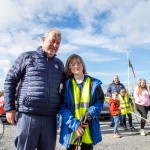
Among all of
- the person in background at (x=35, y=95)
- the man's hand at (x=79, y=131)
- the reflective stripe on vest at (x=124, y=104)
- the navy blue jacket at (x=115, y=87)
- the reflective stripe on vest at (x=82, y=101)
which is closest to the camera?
the person in background at (x=35, y=95)

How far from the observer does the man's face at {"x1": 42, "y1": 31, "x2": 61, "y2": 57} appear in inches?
150

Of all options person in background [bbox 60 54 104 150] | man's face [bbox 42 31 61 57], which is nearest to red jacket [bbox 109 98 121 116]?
person in background [bbox 60 54 104 150]

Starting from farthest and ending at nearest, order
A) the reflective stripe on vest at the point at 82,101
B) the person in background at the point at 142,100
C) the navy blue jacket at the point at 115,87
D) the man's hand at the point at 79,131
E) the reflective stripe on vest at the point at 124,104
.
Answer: the navy blue jacket at the point at 115,87, the reflective stripe on vest at the point at 124,104, the person in background at the point at 142,100, the reflective stripe on vest at the point at 82,101, the man's hand at the point at 79,131

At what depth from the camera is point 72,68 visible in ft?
13.1

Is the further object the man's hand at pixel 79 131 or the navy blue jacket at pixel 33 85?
the man's hand at pixel 79 131

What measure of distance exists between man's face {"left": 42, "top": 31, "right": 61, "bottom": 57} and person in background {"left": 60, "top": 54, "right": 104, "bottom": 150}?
34cm

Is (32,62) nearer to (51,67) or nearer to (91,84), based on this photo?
(51,67)

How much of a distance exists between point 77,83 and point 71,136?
66 cm

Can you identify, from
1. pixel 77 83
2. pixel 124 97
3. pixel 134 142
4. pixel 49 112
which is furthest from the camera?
pixel 124 97

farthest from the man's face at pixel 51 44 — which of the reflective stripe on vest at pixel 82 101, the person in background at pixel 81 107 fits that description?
the reflective stripe on vest at pixel 82 101

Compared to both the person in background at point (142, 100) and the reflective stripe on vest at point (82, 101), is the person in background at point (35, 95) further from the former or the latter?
the person in background at point (142, 100)

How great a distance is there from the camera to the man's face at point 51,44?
380 cm

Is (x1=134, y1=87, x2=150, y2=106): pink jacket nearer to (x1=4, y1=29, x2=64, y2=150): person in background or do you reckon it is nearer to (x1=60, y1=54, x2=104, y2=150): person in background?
(x1=60, y1=54, x2=104, y2=150): person in background

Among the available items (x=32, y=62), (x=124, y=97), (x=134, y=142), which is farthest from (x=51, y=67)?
(x=124, y=97)
